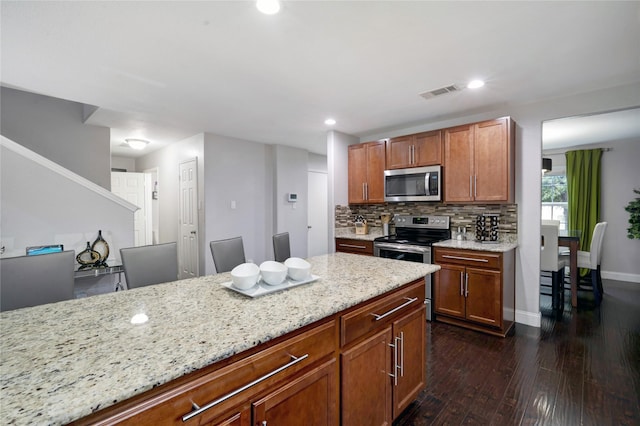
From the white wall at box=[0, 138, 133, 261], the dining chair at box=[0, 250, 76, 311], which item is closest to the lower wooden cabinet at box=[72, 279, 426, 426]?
the dining chair at box=[0, 250, 76, 311]

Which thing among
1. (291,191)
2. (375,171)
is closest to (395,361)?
(375,171)

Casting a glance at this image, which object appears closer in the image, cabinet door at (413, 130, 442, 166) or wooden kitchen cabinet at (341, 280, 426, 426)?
wooden kitchen cabinet at (341, 280, 426, 426)

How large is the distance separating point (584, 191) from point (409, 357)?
5432 millimetres

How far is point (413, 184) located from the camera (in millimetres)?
3723

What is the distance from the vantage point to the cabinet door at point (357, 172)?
14.0 ft

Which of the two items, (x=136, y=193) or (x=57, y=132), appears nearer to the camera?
(x=57, y=132)

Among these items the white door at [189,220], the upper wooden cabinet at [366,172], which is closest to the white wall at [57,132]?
the white door at [189,220]

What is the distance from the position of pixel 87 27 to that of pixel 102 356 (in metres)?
2.02

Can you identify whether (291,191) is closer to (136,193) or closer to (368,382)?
(136,193)

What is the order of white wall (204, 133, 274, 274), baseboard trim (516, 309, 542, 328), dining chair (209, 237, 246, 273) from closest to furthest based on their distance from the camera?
dining chair (209, 237, 246, 273), baseboard trim (516, 309, 542, 328), white wall (204, 133, 274, 274)

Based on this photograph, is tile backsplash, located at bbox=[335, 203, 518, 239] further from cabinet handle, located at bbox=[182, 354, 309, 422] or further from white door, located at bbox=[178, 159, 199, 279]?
cabinet handle, located at bbox=[182, 354, 309, 422]

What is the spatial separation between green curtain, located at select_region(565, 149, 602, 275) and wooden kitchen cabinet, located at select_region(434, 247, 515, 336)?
310 centimetres

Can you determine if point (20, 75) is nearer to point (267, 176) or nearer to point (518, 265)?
point (267, 176)

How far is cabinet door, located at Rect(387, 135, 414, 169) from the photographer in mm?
3771
